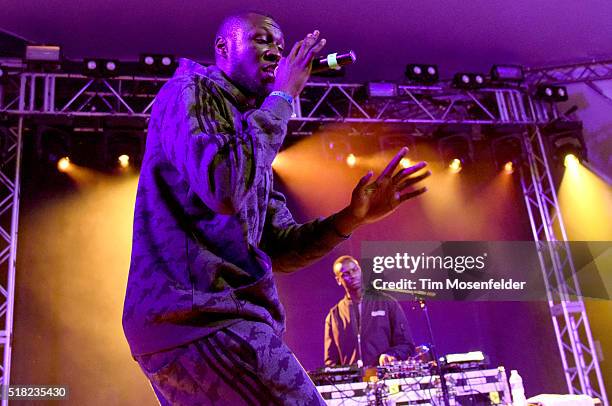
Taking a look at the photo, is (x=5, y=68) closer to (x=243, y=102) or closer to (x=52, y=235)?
(x=52, y=235)

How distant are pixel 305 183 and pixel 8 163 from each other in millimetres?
3898

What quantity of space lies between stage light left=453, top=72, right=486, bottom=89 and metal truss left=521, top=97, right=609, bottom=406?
1.13 meters

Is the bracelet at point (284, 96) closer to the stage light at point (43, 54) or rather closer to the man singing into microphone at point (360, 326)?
the man singing into microphone at point (360, 326)

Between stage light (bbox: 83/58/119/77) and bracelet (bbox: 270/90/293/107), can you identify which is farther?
stage light (bbox: 83/58/119/77)

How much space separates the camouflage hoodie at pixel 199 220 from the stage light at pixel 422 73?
22.3 ft

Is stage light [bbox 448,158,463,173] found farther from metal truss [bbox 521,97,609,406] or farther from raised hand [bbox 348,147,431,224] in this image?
raised hand [bbox 348,147,431,224]

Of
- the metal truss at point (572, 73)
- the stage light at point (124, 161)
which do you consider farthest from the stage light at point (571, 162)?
the stage light at point (124, 161)

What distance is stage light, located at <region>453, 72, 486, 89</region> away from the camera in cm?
808

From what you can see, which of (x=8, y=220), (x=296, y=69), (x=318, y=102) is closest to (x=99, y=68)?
(x=8, y=220)

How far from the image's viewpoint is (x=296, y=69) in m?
1.50

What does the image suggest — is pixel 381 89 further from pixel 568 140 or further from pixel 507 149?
pixel 568 140

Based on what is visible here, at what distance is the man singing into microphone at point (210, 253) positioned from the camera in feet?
4.04

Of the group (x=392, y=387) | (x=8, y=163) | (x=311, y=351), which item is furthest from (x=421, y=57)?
(x=8, y=163)

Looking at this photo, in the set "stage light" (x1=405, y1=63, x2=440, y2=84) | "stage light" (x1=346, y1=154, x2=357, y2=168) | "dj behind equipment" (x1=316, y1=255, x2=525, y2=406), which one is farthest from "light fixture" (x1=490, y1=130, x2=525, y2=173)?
"dj behind equipment" (x1=316, y1=255, x2=525, y2=406)
